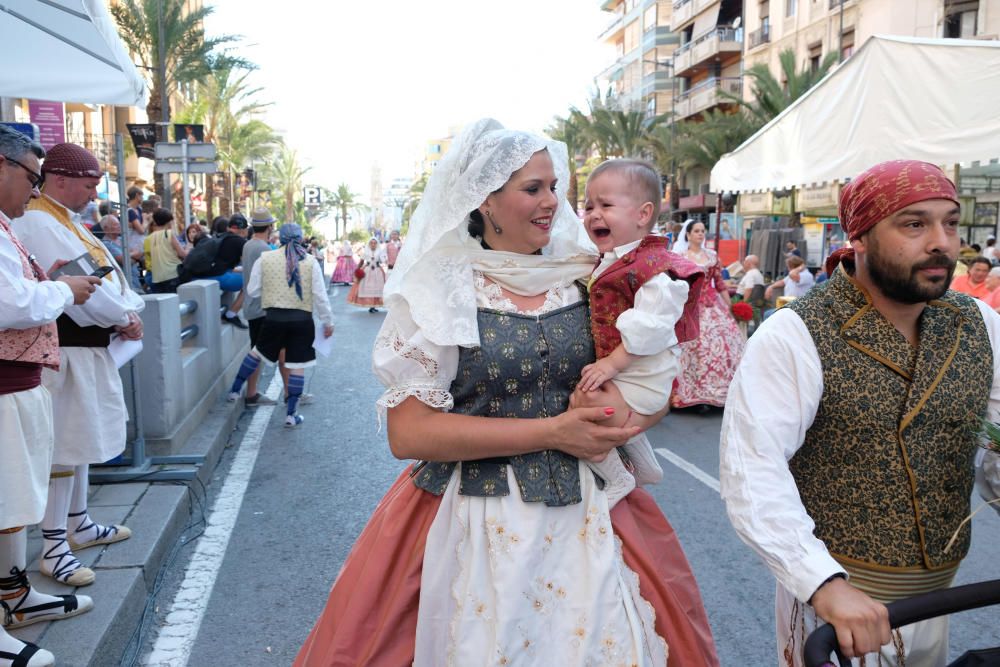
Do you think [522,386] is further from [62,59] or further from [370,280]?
[370,280]

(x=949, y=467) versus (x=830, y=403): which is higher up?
(x=830, y=403)

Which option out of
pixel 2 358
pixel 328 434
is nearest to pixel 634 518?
pixel 2 358

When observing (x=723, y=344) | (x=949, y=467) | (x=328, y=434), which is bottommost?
(x=328, y=434)

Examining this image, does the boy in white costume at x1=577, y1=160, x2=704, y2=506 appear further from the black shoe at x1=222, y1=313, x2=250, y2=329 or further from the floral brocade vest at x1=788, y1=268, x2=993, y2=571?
the black shoe at x1=222, y1=313, x2=250, y2=329

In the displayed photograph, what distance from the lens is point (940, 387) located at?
197 cm

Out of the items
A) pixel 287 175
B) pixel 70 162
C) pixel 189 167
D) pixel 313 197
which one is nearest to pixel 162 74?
pixel 189 167

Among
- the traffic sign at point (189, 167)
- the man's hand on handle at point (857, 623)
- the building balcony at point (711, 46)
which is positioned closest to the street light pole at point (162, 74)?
the traffic sign at point (189, 167)

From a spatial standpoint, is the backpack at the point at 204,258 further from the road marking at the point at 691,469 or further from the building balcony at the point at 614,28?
the building balcony at the point at 614,28

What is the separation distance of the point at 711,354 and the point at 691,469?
2269 mm

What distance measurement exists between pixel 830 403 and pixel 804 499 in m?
0.29

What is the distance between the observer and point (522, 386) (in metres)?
2.25

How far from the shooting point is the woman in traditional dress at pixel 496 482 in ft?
7.03

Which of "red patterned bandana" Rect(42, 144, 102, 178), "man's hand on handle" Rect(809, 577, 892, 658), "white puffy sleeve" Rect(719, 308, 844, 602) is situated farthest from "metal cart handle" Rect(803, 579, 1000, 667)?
"red patterned bandana" Rect(42, 144, 102, 178)

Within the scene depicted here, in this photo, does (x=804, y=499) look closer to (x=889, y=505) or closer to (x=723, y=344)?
(x=889, y=505)
